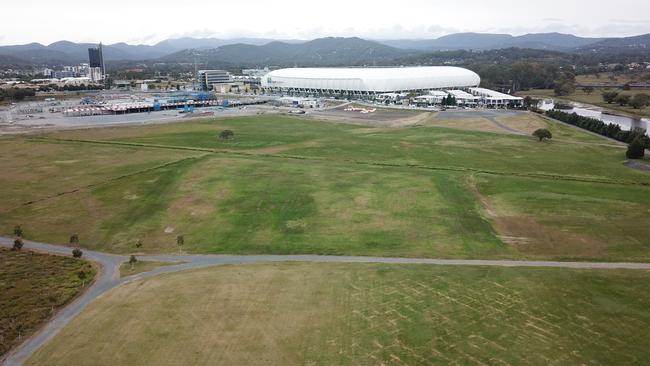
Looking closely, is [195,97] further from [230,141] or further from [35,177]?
[35,177]

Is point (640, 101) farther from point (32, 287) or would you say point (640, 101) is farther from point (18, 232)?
point (32, 287)

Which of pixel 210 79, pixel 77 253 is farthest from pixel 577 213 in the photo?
pixel 210 79

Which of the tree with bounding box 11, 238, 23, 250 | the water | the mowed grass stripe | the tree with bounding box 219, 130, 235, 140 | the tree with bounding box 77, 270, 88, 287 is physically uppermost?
the water

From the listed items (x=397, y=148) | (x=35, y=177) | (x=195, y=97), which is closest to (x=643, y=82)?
(x=397, y=148)

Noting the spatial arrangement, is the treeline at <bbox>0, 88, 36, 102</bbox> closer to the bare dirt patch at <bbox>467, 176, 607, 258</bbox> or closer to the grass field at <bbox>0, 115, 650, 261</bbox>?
the grass field at <bbox>0, 115, 650, 261</bbox>

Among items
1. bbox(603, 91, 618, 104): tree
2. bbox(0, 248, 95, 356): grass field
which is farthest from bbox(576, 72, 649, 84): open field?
bbox(0, 248, 95, 356): grass field

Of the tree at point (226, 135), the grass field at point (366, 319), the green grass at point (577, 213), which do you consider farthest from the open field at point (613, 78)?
the grass field at point (366, 319)
